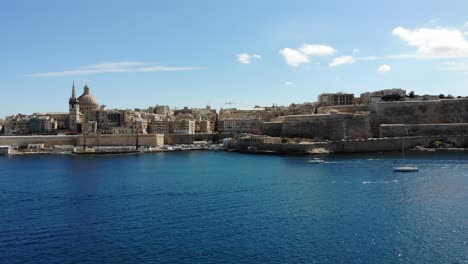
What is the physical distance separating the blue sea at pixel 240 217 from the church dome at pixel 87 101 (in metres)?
33.1

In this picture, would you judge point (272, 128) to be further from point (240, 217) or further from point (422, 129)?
point (240, 217)

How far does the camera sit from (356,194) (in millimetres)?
17938

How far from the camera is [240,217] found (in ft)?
47.5

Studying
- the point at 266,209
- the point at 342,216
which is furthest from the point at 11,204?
the point at 342,216

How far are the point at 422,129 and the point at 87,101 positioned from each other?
3624 cm

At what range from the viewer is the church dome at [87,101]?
57281mm

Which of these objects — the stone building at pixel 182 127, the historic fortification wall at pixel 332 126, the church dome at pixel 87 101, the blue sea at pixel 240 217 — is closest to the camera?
the blue sea at pixel 240 217

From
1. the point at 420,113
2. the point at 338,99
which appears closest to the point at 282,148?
the point at 420,113

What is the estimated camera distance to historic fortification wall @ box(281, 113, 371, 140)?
40.2 metres

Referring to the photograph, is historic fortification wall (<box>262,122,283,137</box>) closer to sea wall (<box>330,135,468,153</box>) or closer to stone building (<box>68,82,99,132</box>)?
sea wall (<box>330,135,468,153</box>)

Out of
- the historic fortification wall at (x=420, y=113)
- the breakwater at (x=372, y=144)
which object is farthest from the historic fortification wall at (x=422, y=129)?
the historic fortification wall at (x=420, y=113)

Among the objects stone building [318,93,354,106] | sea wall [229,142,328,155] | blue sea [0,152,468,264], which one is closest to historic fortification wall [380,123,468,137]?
sea wall [229,142,328,155]

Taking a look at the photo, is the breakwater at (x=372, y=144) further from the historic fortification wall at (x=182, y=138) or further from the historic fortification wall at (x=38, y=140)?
the historic fortification wall at (x=38, y=140)

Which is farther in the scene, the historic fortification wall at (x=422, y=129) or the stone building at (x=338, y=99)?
the stone building at (x=338, y=99)
